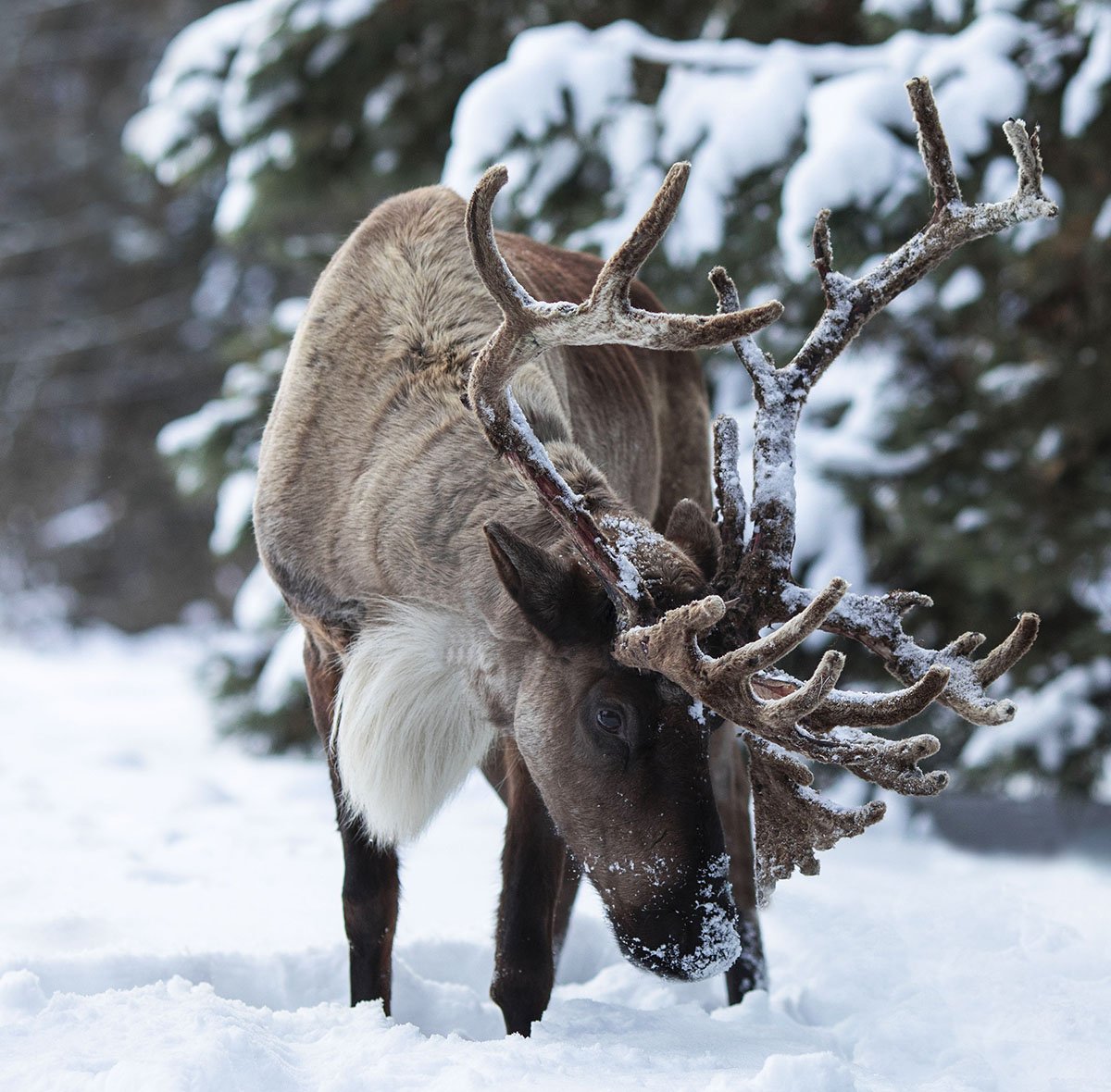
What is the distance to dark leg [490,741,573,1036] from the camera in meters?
2.79

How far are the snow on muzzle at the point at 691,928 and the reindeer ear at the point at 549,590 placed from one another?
47cm

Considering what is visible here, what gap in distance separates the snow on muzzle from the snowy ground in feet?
0.44

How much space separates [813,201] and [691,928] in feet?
8.48

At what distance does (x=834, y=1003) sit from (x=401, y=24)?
437 centimetres

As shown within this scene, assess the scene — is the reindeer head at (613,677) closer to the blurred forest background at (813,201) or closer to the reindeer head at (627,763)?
the reindeer head at (627,763)

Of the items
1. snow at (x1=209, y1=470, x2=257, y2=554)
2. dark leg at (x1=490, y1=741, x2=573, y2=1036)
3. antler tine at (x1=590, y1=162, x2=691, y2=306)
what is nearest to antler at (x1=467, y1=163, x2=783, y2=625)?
antler tine at (x1=590, y1=162, x2=691, y2=306)

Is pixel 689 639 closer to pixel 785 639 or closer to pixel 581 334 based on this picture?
pixel 785 639

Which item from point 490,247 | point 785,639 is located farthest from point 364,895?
point 490,247

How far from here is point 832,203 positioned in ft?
14.2

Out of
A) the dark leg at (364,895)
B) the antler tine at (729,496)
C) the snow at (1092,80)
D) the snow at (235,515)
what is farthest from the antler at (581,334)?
the snow at (235,515)

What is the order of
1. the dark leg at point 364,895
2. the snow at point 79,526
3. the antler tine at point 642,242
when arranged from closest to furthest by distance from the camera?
1. the antler tine at point 642,242
2. the dark leg at point 364,895
3. the snow at point 79,526

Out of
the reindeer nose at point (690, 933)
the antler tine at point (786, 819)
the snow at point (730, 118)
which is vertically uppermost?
the snow at point (730, 118)

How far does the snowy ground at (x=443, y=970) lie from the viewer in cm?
208

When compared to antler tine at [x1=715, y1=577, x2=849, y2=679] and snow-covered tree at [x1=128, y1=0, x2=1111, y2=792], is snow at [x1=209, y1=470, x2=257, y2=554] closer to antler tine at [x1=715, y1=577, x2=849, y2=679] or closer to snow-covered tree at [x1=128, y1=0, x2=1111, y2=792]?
snow-covered tree at [x1=128, y1=0, x2=1111, y2=792]
